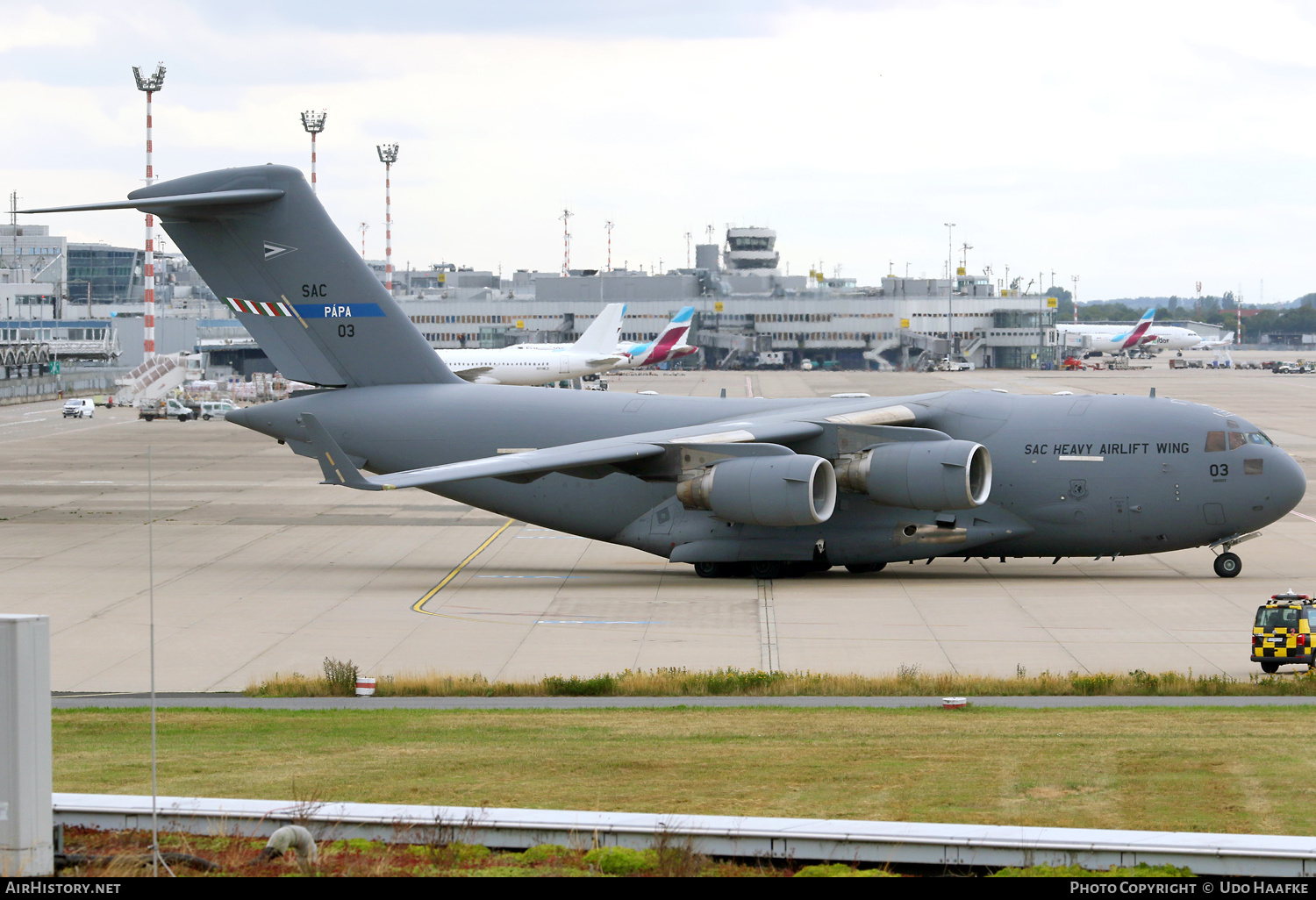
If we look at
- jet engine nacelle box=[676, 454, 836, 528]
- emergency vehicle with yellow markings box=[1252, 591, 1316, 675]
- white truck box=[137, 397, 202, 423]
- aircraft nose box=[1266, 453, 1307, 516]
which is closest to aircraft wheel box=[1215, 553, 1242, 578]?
aircraft nose box=[1266, 453, 1307, 516]

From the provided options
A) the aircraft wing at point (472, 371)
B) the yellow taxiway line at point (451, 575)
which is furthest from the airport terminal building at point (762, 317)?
the yellow taxiway line at point (451, 575)

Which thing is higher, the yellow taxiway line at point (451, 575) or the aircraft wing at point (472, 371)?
the aircraft wing at point (472, 371)

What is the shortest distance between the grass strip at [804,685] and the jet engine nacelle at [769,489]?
22.3 feet

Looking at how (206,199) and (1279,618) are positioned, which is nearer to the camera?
(1279,618)

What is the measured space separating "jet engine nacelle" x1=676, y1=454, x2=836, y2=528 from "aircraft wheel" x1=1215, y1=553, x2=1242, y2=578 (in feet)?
25.1

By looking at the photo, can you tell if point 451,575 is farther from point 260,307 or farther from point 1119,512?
point 1119,512

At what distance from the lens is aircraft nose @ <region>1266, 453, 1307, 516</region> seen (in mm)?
26234

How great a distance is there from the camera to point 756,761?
40.8 feet

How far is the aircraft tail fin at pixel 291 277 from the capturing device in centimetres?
2839

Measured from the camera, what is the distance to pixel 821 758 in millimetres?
12523

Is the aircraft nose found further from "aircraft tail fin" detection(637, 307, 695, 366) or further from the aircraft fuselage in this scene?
"aircraft tail fin" detection(637, 307, 695, 366)

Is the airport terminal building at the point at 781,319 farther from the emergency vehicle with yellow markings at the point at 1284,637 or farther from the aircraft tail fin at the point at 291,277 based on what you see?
the emergency vehicle with yellow markings at the point at 1284,637

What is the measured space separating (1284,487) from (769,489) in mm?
9729

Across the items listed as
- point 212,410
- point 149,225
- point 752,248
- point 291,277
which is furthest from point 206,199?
point 752,248
